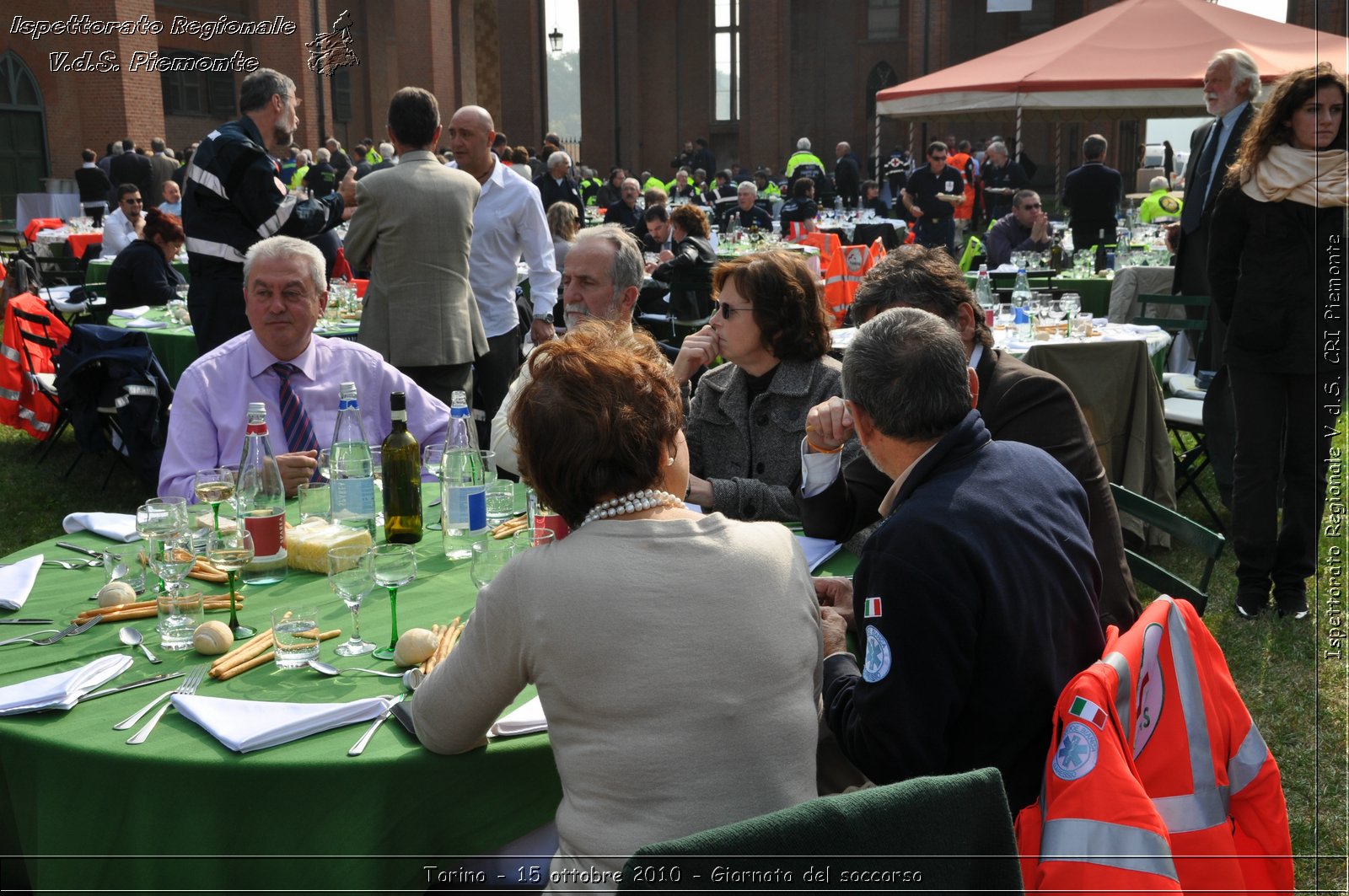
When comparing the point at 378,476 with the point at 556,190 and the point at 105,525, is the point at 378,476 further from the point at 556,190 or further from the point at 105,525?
the point at 556,190

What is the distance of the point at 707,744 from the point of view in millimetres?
1552

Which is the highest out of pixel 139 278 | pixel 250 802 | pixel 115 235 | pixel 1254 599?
pixel 115 235

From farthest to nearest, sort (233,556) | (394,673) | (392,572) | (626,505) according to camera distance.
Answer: (233,556) < (392,572) < (394,673) < (626,505)

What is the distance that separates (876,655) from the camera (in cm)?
177

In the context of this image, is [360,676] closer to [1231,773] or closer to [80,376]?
[1231,773]

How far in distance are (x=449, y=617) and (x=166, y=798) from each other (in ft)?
2.12

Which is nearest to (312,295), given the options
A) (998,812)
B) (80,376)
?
(998,812)

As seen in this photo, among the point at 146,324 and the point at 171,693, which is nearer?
the point at 171,693

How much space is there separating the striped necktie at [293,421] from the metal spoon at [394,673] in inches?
51.9

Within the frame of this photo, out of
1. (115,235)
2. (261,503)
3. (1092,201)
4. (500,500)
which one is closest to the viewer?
(261,503)

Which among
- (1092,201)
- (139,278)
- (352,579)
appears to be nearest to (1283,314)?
(352,579)

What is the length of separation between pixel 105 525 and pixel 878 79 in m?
34.4

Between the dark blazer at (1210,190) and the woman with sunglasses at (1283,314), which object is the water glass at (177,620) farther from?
the dark blazer at (1210,190)

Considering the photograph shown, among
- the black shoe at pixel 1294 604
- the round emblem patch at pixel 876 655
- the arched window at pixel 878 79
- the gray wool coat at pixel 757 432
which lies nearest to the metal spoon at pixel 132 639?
the round emblem patch at pixel 876 655
